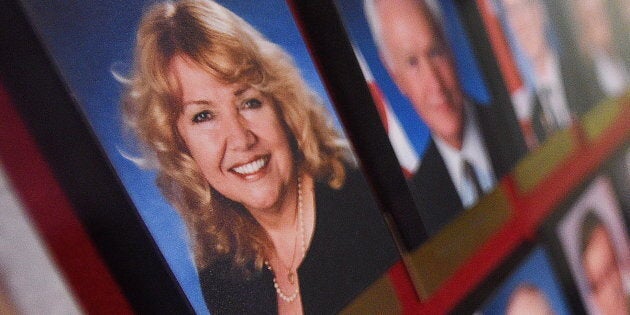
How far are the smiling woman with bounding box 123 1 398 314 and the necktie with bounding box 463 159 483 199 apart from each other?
289mm

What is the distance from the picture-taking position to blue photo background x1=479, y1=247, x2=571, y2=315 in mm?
1317

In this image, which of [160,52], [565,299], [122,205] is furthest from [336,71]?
[565,299]

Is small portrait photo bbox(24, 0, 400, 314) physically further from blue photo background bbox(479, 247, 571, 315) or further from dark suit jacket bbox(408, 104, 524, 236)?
blue photo background bbox(479, 247, 571, 315)

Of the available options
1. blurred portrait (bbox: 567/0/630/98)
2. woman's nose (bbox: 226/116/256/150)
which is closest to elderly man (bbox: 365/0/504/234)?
woman's nose (bbox: 226/116/256/150)

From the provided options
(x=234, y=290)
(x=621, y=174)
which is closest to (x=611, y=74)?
(x=621, y=174)

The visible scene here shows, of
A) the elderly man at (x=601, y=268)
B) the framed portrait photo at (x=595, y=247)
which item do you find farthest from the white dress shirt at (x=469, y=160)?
the elderly man at (x=601, y=268)

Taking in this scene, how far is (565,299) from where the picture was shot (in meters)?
1.52

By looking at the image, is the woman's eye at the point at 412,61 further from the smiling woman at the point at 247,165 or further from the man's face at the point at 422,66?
the smiling woman at the point at 247,165

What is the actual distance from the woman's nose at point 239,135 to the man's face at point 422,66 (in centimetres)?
35

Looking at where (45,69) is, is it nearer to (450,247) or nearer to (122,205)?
(122,205)

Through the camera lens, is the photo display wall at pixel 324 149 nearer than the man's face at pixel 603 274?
Yes

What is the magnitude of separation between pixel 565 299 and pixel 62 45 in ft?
4.19

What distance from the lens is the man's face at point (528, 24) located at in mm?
1478

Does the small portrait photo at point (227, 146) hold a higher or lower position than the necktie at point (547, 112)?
higher
